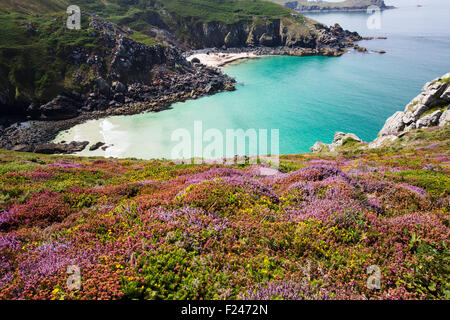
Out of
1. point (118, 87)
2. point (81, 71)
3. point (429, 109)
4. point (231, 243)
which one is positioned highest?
point (81, 71)

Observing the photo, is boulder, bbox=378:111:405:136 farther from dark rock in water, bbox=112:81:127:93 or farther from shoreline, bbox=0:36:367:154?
dark rock in water, bbox=112:81:127:93

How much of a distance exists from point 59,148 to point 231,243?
58935 mm

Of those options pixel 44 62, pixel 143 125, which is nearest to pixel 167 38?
pixel 44 62

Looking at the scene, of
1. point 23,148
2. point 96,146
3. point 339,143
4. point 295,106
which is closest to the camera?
point 339,143

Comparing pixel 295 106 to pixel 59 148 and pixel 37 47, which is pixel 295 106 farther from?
pixel 37 47

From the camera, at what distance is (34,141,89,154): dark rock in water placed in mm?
50406

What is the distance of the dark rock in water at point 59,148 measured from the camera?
50.4 meters

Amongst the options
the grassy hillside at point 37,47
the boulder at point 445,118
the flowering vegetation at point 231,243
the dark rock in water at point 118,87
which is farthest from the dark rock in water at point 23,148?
the boulder at point 445,118

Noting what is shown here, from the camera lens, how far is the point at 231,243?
688 cm

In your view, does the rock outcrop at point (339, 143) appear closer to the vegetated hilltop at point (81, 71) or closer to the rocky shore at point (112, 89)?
the rocky shore at point (112, 89)

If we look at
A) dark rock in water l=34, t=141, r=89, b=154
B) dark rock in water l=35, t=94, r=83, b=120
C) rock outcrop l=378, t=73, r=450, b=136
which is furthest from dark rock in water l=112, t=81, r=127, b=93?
rock outcrop l=378, t=73, r=450, b=136

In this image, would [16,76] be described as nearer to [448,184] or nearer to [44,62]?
[44,62]

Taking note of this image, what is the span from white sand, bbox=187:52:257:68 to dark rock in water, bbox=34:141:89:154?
307 feet

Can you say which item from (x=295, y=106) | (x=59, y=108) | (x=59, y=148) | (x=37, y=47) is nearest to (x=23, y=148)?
(x=59, y=148)
